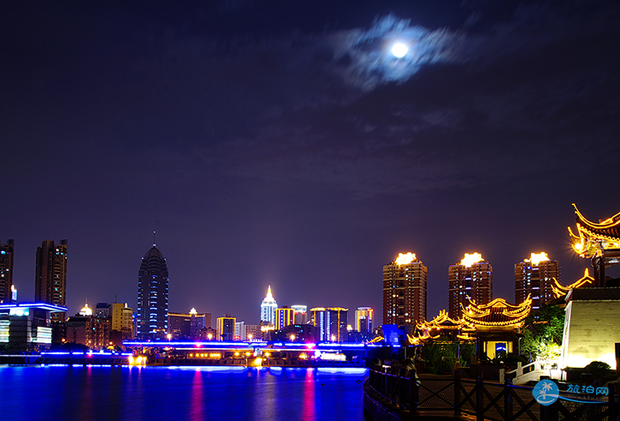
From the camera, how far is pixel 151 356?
17738 centimetres

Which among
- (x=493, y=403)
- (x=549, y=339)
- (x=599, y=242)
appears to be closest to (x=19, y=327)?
(x=549, y=339)

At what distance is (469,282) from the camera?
584 ft

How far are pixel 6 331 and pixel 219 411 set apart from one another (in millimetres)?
124416

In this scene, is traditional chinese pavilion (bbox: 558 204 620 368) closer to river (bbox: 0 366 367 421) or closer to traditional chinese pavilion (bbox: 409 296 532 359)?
river (bbox: 0 366 367 421)

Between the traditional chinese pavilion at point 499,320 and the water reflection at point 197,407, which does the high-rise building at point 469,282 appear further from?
the water reflection at point 197,407

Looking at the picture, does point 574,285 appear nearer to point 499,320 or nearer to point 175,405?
point 499,320

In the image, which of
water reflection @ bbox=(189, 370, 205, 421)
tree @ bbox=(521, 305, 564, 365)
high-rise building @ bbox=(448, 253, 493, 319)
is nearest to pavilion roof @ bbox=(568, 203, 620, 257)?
tree @ bbox=(521, 305, 564, 365)

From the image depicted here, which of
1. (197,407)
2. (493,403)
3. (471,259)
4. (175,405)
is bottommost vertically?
(175,405)

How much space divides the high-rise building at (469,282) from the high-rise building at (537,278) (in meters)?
13.6

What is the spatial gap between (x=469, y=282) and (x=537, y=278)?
2730cm

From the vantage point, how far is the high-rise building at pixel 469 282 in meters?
172

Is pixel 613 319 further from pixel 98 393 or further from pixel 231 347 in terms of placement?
pixel 231 347

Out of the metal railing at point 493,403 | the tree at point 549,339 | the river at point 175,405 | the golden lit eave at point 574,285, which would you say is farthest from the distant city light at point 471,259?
the metal railing at point 493,403

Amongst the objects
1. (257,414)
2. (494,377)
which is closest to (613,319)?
(494,377)
